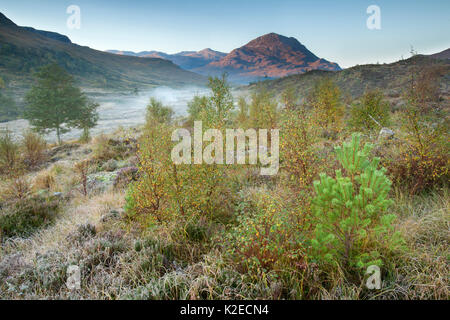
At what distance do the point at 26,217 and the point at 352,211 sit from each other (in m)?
6.88

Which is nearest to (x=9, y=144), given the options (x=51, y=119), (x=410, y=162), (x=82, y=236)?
(x=82, y=236)

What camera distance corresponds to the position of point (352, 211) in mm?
2168

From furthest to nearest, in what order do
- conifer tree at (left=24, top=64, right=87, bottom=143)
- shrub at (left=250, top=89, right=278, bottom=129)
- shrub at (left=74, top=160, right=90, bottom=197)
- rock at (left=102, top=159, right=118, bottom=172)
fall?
1. conifer tree at (left=24, top=64, right=87, bottom=143)
2. rock at (left=102, top=159, right=118, bottom=172)
3. shrub at (left=250, top=89, right=278, bottom=129)
4. shrub at (left=74, top=160, right=90, bottom=197)

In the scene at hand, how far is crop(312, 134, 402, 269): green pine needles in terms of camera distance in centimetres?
210

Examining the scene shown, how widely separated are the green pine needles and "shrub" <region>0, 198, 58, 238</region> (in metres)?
5.83

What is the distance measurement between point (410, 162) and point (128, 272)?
5.54 meters

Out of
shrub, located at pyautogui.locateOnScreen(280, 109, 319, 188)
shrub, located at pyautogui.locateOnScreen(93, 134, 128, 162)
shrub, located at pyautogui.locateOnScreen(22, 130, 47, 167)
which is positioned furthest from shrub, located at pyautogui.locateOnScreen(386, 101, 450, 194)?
shrub, located at pyautogui.locateOnScreen(22, 130, 47, 167)

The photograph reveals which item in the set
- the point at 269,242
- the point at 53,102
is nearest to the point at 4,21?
the point at 53,102

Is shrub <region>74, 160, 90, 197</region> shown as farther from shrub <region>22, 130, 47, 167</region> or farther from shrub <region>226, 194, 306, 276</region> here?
shrub <region>22, 130, 47, 167</region>

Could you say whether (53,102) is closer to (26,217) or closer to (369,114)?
(26,217)

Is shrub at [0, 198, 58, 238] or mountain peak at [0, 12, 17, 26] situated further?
mountain peak at [0, 12, 17, 26]

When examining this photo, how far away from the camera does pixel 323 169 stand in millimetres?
4023
